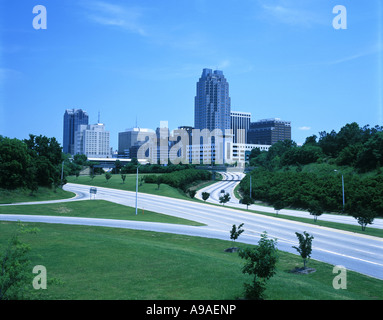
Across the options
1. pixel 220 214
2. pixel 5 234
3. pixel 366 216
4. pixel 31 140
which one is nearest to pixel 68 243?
pixel 5 234

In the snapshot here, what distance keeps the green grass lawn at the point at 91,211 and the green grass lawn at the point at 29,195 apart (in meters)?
7.78

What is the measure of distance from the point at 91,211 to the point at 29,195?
54.1 ft

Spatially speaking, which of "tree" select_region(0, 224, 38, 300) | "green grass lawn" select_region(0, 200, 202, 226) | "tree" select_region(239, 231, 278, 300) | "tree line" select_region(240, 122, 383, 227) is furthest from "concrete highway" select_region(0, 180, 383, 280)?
"tree" select_region(0, 224, 38, 300)

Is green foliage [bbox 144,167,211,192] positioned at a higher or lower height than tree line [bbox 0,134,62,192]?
lower

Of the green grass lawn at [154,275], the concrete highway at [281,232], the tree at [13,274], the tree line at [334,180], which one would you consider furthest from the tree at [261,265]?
the tree line at [334,180]

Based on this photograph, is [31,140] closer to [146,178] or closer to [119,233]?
[146,178]

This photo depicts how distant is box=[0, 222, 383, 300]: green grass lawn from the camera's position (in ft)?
39.5

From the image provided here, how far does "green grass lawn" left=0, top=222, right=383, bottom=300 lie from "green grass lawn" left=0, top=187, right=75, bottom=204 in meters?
32.2

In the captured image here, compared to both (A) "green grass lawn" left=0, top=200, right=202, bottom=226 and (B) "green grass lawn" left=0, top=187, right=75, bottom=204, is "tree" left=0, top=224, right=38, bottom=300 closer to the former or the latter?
(A) "green grass lawn" left=0, top=200, right=202, bottom=226

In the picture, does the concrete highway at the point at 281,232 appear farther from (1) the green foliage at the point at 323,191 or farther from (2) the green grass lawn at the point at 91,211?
(1) the green foliage at the point at 323,191

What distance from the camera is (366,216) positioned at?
3161cm

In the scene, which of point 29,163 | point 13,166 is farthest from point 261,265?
point 29,163

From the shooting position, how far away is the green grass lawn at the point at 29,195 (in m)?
49.9

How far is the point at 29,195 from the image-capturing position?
177ft
